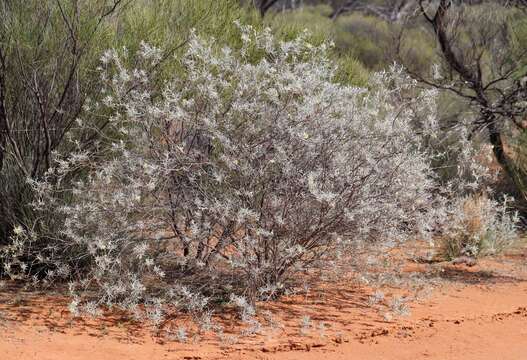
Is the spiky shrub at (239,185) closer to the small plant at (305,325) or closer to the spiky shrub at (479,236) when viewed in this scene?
the small plant at (305,325)

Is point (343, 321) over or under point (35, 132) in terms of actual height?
under

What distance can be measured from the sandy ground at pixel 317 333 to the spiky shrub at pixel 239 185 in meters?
0.30

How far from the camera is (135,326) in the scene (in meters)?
6.24

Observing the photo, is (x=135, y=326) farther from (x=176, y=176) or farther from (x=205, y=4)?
(x=205, y=4)

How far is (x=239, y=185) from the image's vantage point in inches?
260

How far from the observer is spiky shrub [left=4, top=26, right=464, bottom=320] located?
6.41 meters

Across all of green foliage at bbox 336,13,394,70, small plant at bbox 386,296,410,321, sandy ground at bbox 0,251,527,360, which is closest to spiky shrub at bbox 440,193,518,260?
sandy ground at bbox 0,251,527,360

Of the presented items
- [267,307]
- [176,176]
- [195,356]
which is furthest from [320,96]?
[195,356]

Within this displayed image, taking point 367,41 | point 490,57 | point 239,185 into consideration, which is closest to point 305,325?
point 239,185

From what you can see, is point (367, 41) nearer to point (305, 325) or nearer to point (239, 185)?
point (239, 185)

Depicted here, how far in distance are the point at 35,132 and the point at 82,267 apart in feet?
4.36

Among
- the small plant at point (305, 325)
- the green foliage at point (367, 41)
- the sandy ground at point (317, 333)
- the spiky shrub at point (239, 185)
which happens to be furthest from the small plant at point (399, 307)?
the green foliage at point (367, 41)

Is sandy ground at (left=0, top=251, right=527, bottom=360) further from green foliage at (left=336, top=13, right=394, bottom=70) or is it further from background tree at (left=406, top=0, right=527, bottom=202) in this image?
green foliage at (left=336, top=13, right=394, bottom=70)

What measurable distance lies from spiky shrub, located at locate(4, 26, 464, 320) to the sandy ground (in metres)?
0.30
